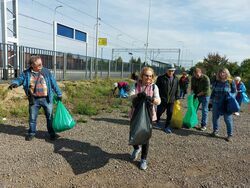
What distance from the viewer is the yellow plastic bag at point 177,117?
6.29m

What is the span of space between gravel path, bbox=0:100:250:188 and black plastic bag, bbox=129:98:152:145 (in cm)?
57

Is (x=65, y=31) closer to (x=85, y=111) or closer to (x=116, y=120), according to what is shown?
(x=85, y=111)

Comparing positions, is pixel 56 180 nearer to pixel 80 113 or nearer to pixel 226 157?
pixel 226 157

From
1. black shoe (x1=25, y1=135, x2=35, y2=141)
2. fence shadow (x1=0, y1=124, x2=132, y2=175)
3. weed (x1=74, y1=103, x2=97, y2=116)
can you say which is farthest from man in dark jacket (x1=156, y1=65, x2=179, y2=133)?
black shoe (x1=25, y1=135, x2=35, y2=141)

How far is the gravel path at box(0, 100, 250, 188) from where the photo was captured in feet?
11.4

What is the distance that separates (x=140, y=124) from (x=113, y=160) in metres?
0.99

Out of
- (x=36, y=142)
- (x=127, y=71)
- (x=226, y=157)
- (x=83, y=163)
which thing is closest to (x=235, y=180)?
(x=226, y=157)

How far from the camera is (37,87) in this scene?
4699mm

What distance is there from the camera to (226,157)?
178 inches

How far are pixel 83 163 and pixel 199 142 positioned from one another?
274 centimetres

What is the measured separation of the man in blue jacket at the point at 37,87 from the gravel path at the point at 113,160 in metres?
0.46

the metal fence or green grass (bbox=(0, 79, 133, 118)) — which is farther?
the metal fence

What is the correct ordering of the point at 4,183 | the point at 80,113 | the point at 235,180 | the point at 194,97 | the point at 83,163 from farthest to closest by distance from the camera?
the point at 80,113
the point at 194,97
the point at 83,163
the point at 235,180
the point at 4,183

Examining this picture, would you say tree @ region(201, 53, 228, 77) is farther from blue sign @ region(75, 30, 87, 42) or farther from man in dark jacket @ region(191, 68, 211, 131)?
man in dark jacket @ region(191, 68, 211, 131)
